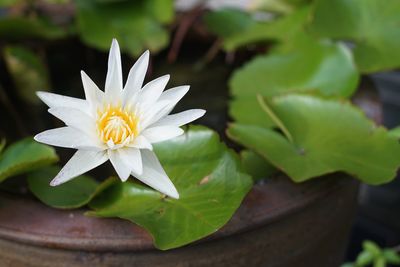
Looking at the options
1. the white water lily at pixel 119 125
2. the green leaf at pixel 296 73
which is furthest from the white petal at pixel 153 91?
the green leaf at pixel 296 73

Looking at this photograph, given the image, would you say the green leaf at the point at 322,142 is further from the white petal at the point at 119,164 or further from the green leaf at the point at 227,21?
the green leaf at the point at 227,21

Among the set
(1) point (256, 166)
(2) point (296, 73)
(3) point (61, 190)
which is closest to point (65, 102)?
(3) point (61, 190)

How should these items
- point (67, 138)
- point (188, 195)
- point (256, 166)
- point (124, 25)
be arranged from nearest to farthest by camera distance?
point (67, 138) < point (188, 195) < point (256, 166) < point (124, 25)

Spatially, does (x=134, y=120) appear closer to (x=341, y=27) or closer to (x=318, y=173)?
(x=318, y=173)

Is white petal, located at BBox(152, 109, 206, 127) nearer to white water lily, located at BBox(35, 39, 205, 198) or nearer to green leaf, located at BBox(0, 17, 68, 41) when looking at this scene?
white water lily, located at BBox(35, 39, 205, 198)

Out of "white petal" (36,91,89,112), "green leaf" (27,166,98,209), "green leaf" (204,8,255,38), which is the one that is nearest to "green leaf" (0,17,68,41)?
"green leaf" (204,8,255,38)

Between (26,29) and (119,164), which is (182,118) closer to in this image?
(119,164)
